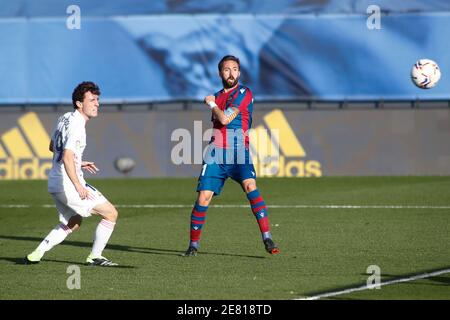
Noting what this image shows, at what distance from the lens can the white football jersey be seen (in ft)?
36.3

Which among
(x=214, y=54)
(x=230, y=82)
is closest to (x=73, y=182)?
(x=230, y=82)

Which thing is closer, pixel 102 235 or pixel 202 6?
pixel 102 235

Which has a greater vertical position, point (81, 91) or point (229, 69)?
point (229, 69)

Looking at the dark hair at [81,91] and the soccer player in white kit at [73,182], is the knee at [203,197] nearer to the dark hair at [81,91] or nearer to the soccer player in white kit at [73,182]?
the soccer player in white kit at [73,182]

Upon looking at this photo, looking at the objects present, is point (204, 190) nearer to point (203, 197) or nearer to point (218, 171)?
point (203, 197)

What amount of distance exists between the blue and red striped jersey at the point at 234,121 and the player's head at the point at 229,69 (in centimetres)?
13

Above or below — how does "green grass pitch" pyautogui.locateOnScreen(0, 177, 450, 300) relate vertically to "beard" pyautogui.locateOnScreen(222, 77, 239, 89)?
below

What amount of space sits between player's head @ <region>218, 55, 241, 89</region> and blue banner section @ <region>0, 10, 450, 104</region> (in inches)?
510

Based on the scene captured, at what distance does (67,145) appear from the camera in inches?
432

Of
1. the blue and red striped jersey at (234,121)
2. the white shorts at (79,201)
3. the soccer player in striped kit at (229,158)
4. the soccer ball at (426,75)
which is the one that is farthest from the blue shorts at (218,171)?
the soccer ball at (426,75)

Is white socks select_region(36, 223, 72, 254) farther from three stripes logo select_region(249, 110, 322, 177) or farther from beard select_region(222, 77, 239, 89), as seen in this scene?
three stripes logo select_region(249, 110, 322, 177)

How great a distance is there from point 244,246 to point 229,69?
2.28 m

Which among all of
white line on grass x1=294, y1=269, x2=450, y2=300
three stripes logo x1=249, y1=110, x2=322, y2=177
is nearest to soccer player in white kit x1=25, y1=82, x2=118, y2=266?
white line on grass x1=294, y1=269, x2=450, y2=300

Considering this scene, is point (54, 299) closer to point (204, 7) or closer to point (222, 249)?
point (222, 249)
